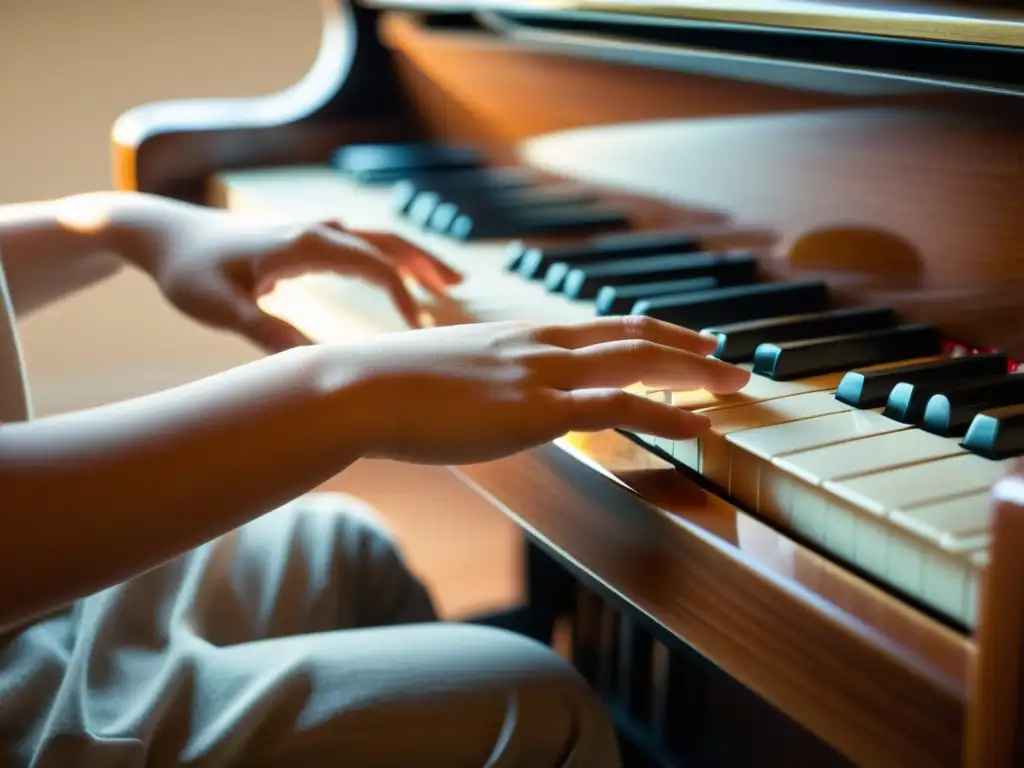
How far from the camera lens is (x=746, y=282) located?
89 cm

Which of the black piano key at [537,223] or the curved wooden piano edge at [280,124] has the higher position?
the curved wooden piano edge at [280,124]

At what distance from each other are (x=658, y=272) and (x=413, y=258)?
200 mm

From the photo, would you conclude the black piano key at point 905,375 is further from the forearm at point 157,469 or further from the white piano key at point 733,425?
the forearm at point 157,469

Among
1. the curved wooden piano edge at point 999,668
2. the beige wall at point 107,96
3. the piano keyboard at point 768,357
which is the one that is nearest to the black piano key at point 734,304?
the piano keyboard at point 768,357

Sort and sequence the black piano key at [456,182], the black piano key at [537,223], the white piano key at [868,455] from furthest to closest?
the black piano key at [456,182], the black piano key at [537,223], the white piano key at [868,455]

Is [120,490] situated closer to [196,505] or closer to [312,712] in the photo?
[196,505]

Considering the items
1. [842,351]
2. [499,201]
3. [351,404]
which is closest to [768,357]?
[842,351]

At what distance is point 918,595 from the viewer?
46 centimetres

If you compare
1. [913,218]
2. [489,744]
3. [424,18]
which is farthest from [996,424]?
[424,18]

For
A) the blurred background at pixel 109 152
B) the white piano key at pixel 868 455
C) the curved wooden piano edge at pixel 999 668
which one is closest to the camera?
the curved wooden piano edge at pixel 999 668

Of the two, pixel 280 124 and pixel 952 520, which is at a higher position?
pixel 280 124

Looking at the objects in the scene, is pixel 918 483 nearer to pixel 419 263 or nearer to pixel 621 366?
pixel 621 366

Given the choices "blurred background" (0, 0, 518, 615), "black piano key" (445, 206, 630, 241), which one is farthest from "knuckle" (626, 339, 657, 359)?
"blurred background" (0, 0, 518, 615)

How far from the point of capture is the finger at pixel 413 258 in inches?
36.1
